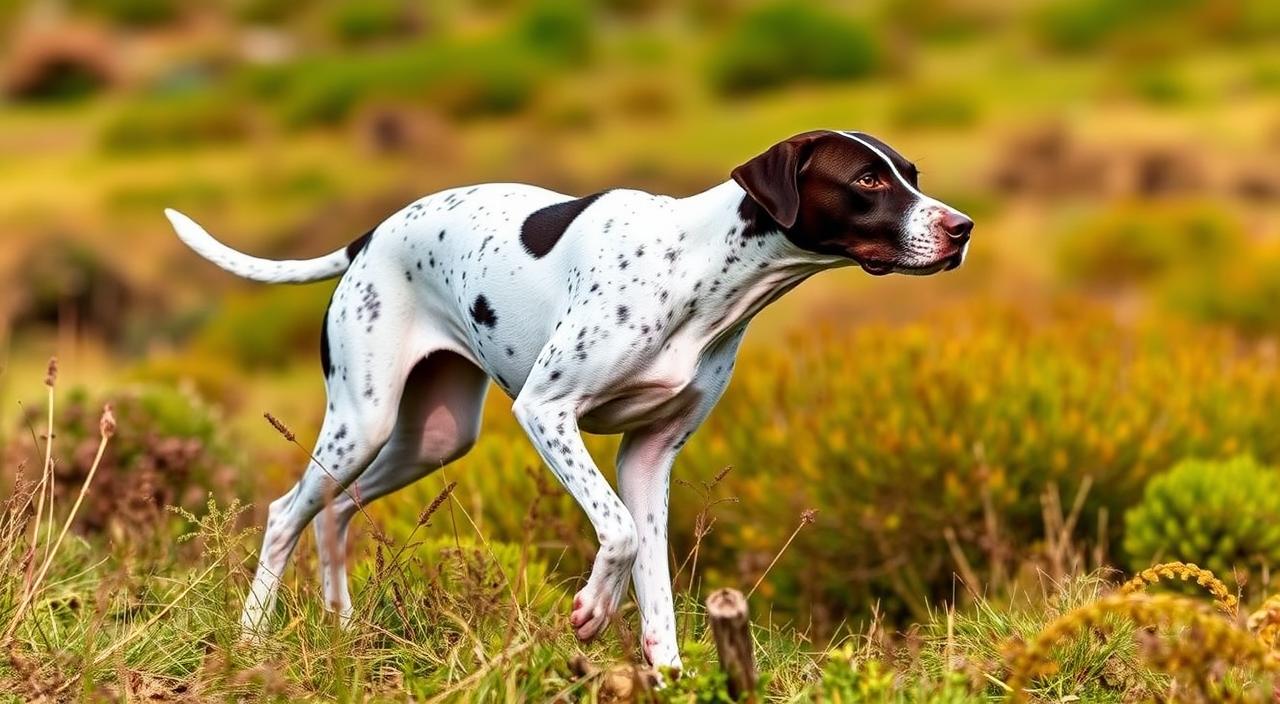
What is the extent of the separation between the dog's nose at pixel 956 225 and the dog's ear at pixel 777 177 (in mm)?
391

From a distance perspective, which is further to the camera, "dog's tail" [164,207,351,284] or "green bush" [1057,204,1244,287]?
"green bush" [1057,204,1244,287]

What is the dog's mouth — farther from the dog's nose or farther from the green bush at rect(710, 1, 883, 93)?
the green bush at rect(710, 1, 883, 93)

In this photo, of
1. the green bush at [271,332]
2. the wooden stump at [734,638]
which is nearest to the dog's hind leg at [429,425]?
the wooden stump at [734,638]

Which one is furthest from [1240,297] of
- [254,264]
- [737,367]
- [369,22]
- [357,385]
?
[369,22]

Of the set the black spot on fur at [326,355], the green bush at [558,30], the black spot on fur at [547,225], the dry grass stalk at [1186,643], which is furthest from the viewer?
the green bush at [558,30]

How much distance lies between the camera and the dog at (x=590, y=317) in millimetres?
5000

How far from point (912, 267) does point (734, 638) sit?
1.09 m

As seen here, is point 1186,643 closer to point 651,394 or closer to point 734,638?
point 734,638

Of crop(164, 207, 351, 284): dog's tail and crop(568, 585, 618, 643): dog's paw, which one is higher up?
crop(164, 207, 351, 284): dog's tail

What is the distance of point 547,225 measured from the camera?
5.52 meters

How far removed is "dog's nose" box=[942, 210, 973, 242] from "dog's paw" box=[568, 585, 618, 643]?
1.32 m

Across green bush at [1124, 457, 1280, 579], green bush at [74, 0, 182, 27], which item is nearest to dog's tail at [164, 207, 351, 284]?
green bush at [1124, 457, 1280, 579]

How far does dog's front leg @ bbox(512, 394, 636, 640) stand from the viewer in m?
4.96

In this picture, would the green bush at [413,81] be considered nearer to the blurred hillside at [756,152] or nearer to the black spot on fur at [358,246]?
the blurred hillside at [756,152]
